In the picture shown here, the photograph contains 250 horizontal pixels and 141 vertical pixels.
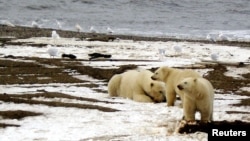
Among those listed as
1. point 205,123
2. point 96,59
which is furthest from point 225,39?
point 205,123

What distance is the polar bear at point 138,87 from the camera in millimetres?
15953

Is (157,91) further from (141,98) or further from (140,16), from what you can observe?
(140,16)

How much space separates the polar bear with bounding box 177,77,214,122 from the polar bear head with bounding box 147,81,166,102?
12.6 ft

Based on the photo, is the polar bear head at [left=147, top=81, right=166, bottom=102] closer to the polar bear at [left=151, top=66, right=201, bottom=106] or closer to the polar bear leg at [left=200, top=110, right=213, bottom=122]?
the polar bear at [left=151, top=66, right=201, bottom=106]

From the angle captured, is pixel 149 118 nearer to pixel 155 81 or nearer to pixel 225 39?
pixel 155 81

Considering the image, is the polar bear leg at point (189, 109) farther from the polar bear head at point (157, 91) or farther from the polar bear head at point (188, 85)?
the polar bear head at point (157, 91)

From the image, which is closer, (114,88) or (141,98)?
(141,98)

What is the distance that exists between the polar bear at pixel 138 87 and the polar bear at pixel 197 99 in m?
3.87

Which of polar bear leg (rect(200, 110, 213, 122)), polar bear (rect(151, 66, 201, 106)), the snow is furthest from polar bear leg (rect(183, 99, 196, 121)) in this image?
polar bear (rect(151, 66, 201, 106))

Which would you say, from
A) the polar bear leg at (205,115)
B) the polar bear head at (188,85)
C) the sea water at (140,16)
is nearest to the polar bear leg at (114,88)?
the polar bear head at (188,85)

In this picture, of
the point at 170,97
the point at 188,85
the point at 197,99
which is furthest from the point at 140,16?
the point at 197,99

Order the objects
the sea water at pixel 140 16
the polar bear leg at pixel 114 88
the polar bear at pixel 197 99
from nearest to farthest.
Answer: the polar bear at pixel 197 99 → the polar bear leg at pixel 114 88 → the sea water at pixel 140 16

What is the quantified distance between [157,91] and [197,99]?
4.07 metres

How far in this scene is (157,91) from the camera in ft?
52.4
